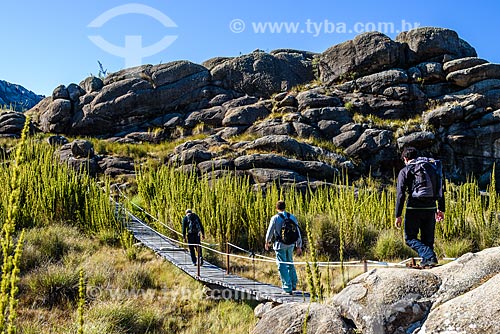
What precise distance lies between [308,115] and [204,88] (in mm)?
6962

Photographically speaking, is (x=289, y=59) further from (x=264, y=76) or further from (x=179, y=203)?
(x=179, y=203)

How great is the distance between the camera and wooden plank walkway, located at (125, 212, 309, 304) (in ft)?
19.3

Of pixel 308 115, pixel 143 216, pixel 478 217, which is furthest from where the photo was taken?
pixel 308 115

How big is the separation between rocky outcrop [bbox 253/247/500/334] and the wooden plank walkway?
0.66 meters

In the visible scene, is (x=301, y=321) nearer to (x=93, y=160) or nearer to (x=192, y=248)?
(x=192, y=248)

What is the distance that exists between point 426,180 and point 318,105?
17127mm

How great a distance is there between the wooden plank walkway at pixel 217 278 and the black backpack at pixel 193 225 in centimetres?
63

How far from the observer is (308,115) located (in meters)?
20.3

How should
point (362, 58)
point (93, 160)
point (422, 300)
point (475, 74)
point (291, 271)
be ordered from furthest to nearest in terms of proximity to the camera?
1. point (362, 58)
2. point (475, 74)
3. point (93, 160)
4. point (291, 271)
5. point (422, 300)

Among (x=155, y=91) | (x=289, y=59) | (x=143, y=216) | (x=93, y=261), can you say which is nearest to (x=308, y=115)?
(x=289, y=59)

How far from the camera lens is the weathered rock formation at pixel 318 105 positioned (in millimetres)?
18297

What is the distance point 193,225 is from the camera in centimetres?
802

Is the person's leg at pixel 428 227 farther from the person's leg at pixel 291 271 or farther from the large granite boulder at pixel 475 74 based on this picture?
the large granite boulder at pixel 475 74

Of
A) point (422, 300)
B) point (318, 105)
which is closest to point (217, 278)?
point (422, 300)
